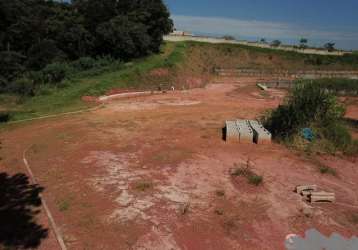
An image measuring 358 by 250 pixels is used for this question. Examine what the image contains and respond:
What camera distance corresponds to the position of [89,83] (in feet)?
68.7

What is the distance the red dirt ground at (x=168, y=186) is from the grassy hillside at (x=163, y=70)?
14.5 ft

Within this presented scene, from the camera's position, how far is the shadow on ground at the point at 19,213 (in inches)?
201

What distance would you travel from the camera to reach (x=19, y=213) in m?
5.91

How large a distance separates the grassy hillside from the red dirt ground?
14.5ft

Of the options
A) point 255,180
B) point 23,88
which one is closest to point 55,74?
point 23,88

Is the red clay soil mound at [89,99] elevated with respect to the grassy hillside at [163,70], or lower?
lower

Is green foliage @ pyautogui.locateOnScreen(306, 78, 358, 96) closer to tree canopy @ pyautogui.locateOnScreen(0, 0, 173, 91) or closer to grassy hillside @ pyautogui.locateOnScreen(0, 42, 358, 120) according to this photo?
grassy hillside @ pyautogui.locateOnScreen(0, 42, 358, 120)

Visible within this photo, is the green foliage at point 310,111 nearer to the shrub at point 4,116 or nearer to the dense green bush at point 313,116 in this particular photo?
the dense green bush at point 313,116

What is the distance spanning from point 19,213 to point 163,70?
68.2ft

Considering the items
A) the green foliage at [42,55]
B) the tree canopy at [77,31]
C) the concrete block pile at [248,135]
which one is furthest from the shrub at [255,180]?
the green foliage at [42,55]

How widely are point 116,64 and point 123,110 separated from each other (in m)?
11.5

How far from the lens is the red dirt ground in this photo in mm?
5355

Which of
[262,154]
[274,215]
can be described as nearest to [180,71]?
[262,154]

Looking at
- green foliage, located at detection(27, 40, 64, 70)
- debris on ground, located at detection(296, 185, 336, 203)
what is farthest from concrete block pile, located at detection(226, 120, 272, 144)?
green foliage, located at detection(27, 40, 64, 70)
